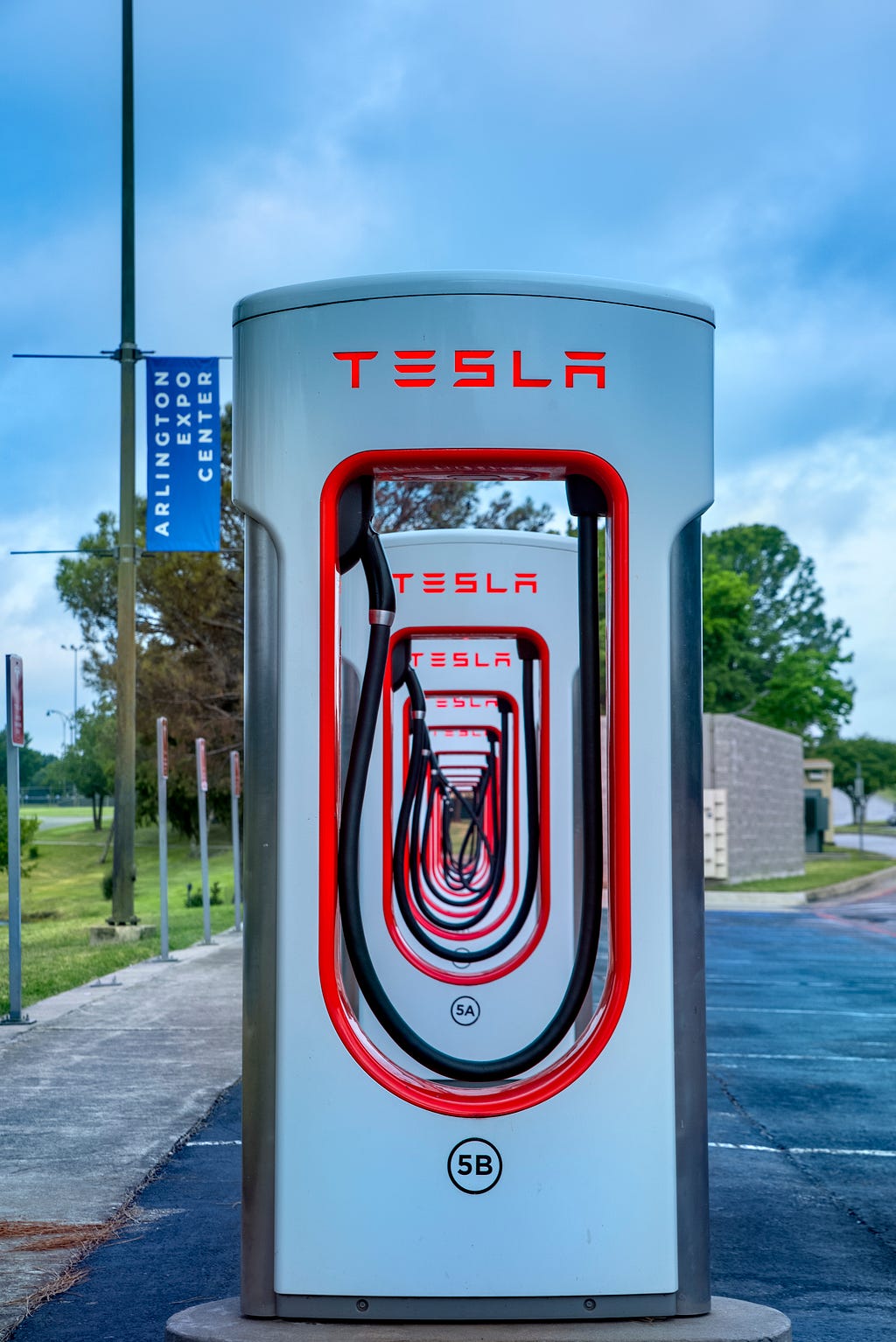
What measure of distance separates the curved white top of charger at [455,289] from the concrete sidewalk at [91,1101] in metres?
2.59

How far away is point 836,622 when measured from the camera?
73375mm

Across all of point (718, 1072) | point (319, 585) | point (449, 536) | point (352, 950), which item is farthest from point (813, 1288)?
point (718, 1072)

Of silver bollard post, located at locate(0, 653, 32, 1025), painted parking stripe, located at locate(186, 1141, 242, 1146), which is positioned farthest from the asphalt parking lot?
silver bollard post, located at locate(0, 653, 32, 1025)

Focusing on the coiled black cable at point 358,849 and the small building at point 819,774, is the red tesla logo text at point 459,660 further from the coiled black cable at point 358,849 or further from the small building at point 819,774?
the small building at point 819,774

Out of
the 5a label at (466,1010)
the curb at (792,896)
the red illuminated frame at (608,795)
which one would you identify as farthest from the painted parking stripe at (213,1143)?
the curb at (792,896)

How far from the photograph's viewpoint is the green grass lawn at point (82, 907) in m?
13.4

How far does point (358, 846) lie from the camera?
3.11 m

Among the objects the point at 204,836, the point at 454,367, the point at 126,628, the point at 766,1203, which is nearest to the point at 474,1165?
the point at 454,367

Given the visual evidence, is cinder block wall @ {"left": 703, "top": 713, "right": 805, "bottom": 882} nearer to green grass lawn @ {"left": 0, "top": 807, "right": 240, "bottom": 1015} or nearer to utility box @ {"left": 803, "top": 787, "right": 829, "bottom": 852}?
green grass lawn @ {"left": 0, "top": 807, "right": 240, "bottom": 1015}

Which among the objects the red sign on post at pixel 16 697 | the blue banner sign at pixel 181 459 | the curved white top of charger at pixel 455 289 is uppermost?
the blue banner sign at pixel 181 459

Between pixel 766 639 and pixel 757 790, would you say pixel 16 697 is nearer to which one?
pixel 757 790

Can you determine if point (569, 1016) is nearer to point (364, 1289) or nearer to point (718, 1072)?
point (364, 1289)

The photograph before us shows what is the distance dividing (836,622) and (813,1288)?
71.0 m

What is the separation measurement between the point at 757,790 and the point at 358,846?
2920cm
